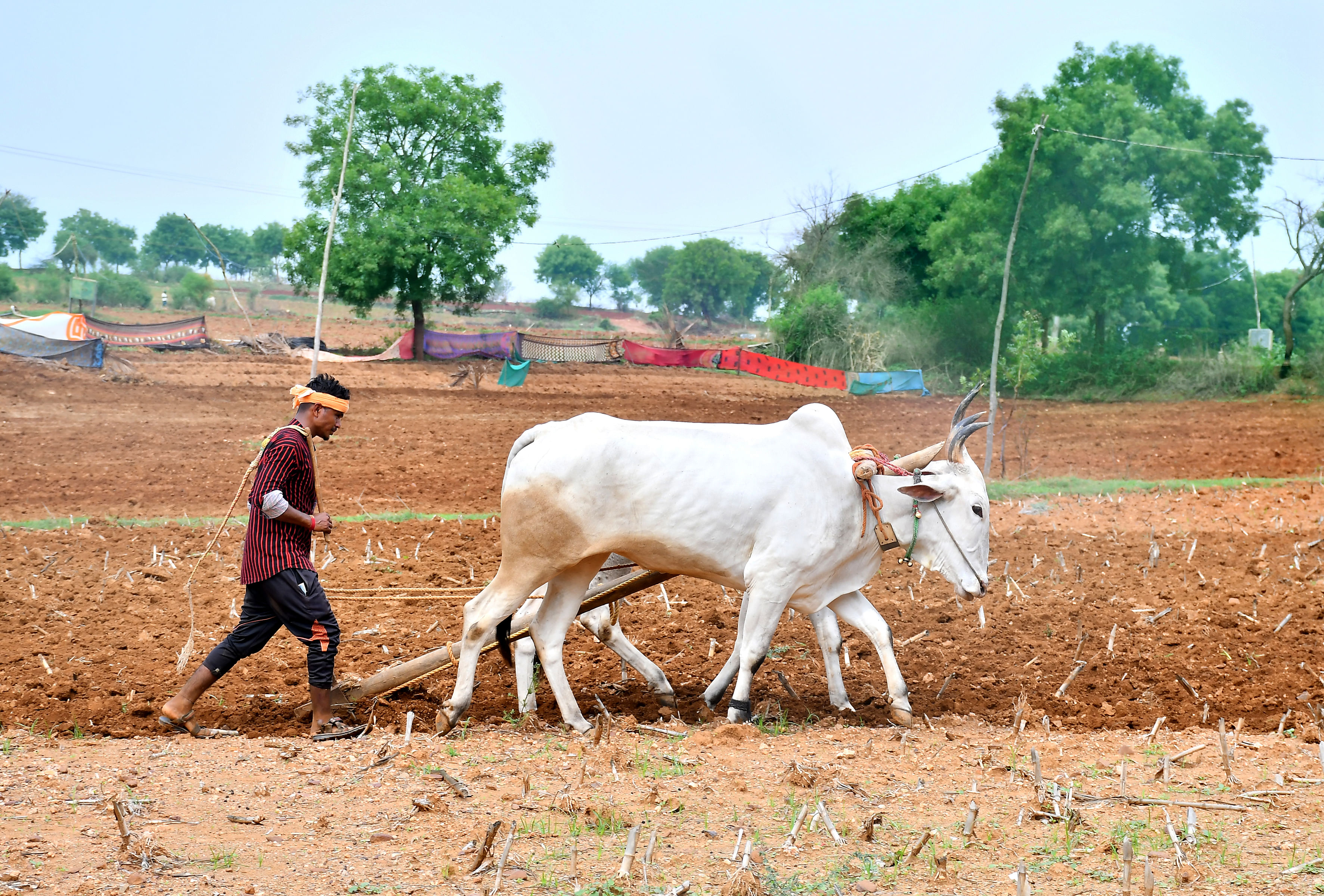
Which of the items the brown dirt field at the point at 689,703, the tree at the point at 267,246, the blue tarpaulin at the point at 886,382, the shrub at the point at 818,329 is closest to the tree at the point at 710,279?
the tree at the point at 267,246

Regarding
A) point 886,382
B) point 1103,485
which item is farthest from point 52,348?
point 1103,485

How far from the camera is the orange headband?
572cm

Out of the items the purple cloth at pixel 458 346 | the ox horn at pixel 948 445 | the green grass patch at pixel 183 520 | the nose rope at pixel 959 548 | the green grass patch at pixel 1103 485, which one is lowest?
the green grass patch at pixel 183 520

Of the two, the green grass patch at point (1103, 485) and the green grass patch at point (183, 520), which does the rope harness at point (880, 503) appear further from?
the green grass patch at point (1103, 485)

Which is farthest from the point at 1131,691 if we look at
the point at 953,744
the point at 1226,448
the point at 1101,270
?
the point at 1101,270

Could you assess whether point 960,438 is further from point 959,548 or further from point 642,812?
point 642,812

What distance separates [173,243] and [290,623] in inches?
3703

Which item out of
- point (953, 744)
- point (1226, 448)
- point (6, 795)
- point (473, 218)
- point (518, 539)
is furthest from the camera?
point (473, 218)

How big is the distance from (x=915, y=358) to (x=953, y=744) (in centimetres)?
3094

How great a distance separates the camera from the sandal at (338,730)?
5.52m

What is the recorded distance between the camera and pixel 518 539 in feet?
19.3

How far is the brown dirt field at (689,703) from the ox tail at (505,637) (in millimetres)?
324

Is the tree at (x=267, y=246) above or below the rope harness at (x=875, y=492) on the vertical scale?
above

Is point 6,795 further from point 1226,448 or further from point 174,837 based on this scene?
point 1226,448
